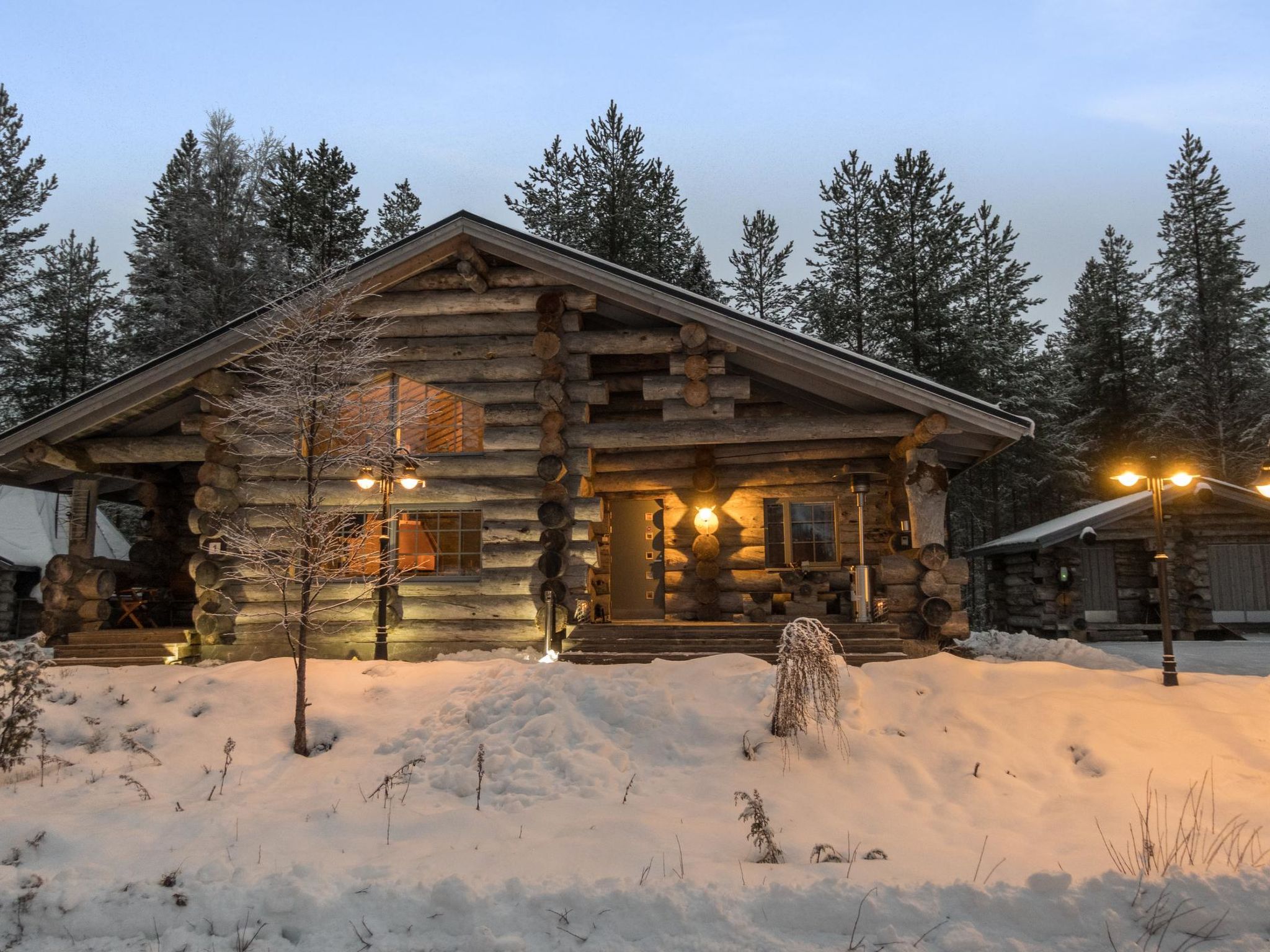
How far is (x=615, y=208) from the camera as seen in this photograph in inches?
1125

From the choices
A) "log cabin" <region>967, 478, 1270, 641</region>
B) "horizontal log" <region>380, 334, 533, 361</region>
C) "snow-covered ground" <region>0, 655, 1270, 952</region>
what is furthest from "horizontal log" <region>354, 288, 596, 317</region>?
"log cabin" <region>967, 478, 1270, 641</region>

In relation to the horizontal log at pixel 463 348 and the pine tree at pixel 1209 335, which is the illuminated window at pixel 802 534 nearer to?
the horizontal log at pixel 463 348

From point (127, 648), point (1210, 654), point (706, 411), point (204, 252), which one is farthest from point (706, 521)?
point (204, 252)

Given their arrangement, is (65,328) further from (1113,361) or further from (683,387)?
(1113,361)

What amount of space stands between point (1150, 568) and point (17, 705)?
2452 centimetres

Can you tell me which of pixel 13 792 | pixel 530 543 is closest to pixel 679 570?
pixel 530 543

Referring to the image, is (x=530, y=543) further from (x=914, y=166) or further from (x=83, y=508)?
(x=914, y=166)

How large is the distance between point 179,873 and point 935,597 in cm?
1008

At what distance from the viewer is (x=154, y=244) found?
2928 cm

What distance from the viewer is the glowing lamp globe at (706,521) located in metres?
14.8

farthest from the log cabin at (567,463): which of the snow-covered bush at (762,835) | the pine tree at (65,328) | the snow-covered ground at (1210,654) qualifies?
the pine tree at (65,328)

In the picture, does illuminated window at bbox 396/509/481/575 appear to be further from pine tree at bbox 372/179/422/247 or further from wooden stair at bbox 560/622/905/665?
pine tree at bbox 372/179/422/247

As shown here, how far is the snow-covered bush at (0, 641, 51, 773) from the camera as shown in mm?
7465

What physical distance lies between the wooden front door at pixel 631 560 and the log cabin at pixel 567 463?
932mm
